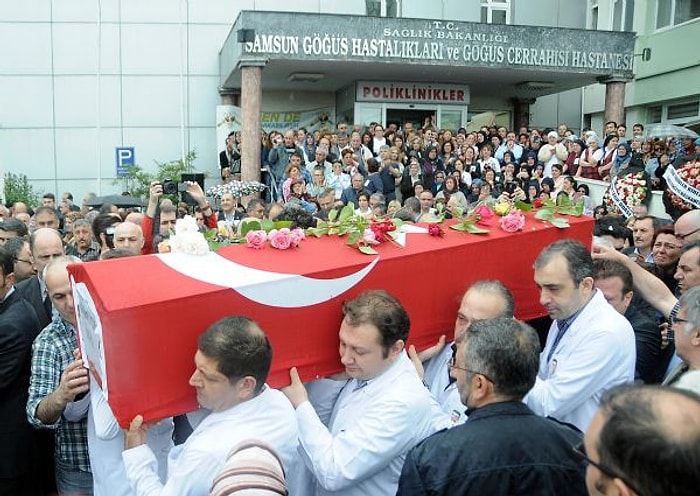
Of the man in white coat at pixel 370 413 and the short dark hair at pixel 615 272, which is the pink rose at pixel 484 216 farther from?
the man in white coat at pixel 370 413

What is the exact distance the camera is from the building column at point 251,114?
514 inches

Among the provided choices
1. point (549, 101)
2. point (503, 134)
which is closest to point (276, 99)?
point (503, 134)

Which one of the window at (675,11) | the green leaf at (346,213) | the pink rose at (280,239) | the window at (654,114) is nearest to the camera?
the pink rose at (280,239)

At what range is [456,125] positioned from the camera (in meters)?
17.0

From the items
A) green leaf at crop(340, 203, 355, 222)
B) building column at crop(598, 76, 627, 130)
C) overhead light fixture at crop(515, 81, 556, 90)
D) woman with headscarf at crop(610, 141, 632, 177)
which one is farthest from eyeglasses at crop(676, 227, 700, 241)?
overhead light fixture at crop(515, 81, 556, 90)

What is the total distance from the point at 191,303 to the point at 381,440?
0.88m

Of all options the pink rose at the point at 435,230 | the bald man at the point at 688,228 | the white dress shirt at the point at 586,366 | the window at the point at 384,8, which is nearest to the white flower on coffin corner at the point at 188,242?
the pink rose at the point at 435,230

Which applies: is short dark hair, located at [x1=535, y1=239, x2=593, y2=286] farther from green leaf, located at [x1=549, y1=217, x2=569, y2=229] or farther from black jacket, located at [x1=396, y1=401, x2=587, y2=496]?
black jacket, located at [x1=396, y1=401, x2=587, y2=496]

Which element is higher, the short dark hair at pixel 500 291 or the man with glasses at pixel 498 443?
the short dark hair at pixel 500 291

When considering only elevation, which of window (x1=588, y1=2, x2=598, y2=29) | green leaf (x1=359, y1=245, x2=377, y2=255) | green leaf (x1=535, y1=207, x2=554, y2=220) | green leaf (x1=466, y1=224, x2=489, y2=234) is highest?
window (x1=588, y1=2, x2=598, y2=29)

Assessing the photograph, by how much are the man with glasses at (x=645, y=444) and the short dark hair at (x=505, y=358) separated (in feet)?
2.05

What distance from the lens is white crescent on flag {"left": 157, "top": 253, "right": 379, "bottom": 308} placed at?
2621 millimetres

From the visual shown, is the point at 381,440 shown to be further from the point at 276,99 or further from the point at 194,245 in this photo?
the point at 276,99

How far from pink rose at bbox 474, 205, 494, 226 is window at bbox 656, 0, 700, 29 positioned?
16639 millimetres
